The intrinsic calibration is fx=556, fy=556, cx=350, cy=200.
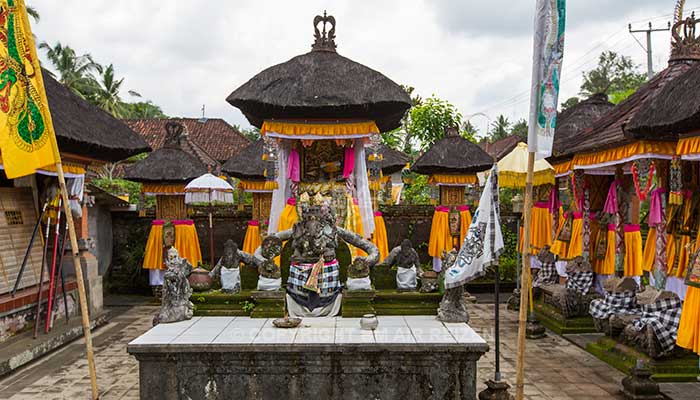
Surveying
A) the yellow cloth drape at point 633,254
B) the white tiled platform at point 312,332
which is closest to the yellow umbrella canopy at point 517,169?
the yellow cloth drape at point 633,254

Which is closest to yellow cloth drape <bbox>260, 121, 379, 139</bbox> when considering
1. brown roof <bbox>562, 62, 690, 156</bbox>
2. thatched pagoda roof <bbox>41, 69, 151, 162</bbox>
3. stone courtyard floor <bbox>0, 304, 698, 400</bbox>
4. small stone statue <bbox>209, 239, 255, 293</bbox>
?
small stone statue <bbox>209, 239, 255, 293</bbox>

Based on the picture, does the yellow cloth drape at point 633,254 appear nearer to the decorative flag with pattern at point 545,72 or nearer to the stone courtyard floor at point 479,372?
the stone courtyard floor at point 479,372

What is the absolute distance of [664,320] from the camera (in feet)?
22.4

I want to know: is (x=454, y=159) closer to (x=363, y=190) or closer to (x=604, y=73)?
(x=363, y=190)

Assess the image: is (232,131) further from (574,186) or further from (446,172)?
(574,186)

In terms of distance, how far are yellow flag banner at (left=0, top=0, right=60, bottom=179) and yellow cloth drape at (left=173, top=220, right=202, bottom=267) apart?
24.2 feet

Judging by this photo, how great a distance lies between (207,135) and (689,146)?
77.5 feet

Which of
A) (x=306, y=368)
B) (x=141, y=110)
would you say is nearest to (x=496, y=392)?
(x=306, y=368)

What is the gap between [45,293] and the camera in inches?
357

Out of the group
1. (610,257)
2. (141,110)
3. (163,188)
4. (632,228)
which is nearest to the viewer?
(632,228)

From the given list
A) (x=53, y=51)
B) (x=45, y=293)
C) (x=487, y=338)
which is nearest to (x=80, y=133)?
(x=45, y=293)

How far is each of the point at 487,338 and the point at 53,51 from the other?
1109 inches

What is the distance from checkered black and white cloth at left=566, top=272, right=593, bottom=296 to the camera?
9633 millimetres

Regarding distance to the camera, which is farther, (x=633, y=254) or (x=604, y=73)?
(x=604, y=73)
